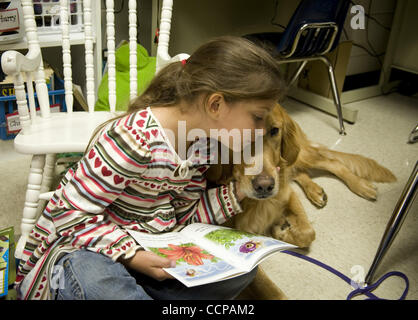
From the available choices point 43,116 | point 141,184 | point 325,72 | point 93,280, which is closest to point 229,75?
point 141,184

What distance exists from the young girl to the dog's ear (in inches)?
10.8

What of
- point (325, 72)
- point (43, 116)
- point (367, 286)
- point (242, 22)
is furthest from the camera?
point (242, 22)

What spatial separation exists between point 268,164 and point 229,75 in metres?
0.37

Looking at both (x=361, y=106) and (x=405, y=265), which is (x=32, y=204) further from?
(x=361, y=106)

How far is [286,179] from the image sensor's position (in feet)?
5.09

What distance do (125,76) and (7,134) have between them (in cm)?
65

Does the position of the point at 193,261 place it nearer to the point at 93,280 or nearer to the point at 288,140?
the point at 93,280

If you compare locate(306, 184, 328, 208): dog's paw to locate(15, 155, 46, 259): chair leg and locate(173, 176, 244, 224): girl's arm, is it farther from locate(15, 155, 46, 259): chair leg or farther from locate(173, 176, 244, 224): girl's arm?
locate(15, 155, 46, 259): chair leg

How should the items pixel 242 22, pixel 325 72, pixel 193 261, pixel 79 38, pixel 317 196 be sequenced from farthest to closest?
pixel 242 22 → pixel 325 72 → pixel 79 38 → pixel 317 196 → pixel 193 261

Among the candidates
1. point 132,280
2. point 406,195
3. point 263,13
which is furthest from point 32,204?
point 263,13

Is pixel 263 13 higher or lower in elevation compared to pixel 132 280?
higher

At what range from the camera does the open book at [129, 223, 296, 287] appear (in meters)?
0.94

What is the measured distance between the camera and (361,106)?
2.90m

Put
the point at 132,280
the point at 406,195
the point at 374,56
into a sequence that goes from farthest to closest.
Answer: the point at 374,56 < the point at 406,195 < the point at 132,280
